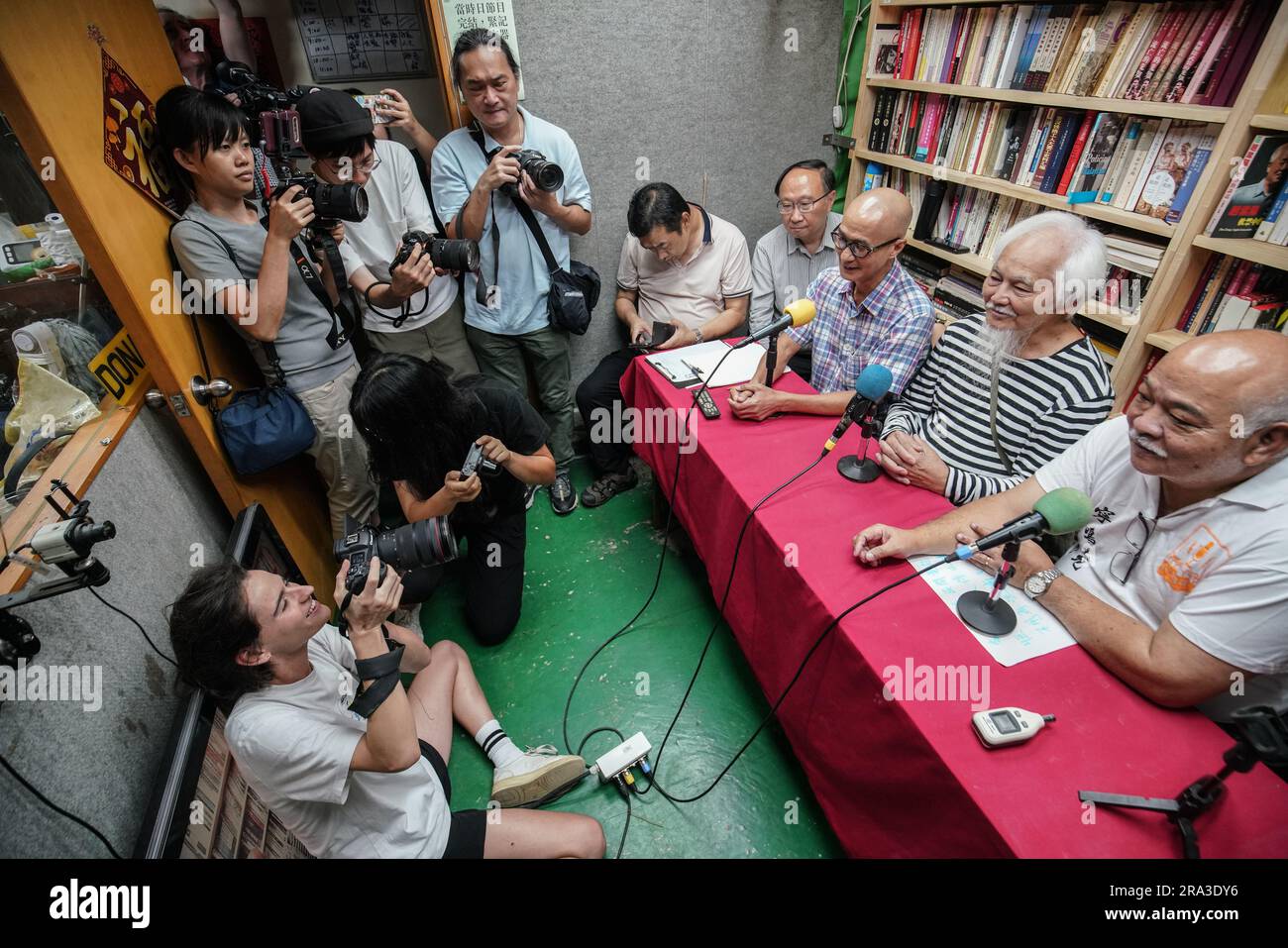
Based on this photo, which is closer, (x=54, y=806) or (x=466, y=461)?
(x=54, y=806)

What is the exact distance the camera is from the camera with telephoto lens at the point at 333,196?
163 cm

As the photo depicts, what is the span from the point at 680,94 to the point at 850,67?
862mm

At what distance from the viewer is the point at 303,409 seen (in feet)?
5.92

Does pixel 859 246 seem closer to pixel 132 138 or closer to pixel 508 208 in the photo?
pixel 508 208

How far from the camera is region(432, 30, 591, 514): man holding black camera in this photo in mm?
1952

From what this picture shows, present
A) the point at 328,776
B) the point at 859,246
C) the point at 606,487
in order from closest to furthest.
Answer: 1. the point at 328,776
2. the point at 859,246
3. the point at 606,487

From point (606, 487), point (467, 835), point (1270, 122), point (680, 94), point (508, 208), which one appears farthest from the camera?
point (606, 487)

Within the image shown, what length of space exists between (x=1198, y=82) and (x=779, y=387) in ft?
4.55

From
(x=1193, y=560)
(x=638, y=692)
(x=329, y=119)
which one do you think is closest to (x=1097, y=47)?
(x=1193, y=560)

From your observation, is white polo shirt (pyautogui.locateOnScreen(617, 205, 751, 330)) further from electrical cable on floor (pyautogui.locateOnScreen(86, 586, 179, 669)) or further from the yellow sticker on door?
electrical cable on floor (pyautogui.locateOnScreen(86, 586, 179, 669))

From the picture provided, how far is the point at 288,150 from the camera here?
1596 mm

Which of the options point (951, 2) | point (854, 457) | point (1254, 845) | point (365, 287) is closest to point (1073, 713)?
point (1254, 845)

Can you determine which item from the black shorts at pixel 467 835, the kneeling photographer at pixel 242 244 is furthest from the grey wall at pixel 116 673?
the black shorts at pixel 467 835

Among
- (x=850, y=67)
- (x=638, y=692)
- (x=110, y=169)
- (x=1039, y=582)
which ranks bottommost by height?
(x=638, y=692)
